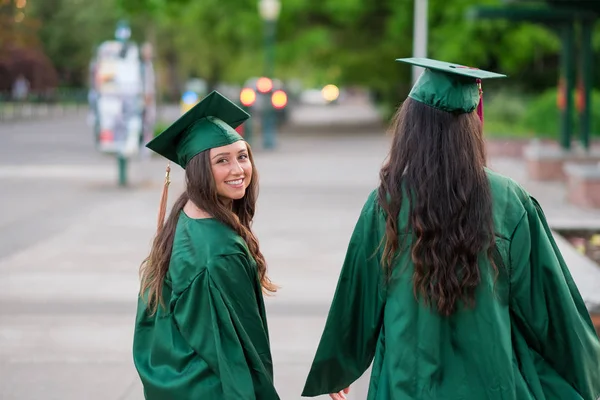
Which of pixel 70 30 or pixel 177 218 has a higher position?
pixel 70 30

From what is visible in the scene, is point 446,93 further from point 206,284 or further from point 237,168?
point 206,284

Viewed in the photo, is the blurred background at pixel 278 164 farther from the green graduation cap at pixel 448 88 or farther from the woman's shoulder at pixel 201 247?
the woman's shoulder at pixel 201 247

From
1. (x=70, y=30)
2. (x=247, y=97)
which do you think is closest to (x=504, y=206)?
(x=247, y=97)

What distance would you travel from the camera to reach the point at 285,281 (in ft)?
29.5

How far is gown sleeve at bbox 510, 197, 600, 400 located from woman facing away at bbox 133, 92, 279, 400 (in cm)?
90

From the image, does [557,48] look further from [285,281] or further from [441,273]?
[441,273]

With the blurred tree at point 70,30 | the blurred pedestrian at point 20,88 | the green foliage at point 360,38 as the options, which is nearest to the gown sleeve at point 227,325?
the green foliage at point 360,38

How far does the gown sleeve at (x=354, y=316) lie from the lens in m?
3.35

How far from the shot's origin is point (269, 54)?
31.4 metres

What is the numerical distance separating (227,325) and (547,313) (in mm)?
1054

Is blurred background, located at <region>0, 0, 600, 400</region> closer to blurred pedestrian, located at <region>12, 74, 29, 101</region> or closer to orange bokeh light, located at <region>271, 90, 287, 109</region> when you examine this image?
orange bokeh light, located at <region>271, 90, 287, 109</region>

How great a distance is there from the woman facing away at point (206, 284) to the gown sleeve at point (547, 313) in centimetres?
90

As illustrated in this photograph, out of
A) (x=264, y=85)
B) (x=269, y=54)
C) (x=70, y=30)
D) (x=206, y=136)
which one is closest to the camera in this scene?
(x=206, y=136)

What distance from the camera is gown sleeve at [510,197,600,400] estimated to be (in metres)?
3.29
